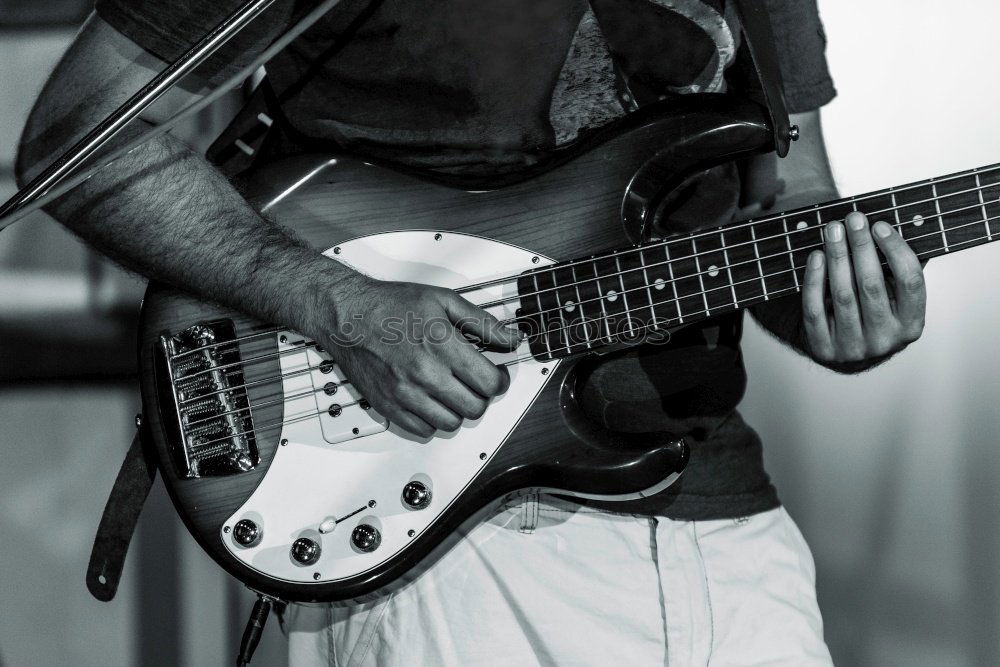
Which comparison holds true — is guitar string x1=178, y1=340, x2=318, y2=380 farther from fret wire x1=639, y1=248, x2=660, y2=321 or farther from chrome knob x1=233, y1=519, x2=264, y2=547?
fret wire x1=639, y1=248, x2=660, y2=321

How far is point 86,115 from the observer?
64 cm

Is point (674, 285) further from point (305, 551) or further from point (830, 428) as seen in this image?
point (830, 428)

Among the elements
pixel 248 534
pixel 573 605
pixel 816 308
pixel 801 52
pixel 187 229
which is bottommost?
pixel 573 605

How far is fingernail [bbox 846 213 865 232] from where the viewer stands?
0.63 m

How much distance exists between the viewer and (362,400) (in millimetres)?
694

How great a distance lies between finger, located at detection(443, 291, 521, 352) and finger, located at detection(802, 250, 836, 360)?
0.80 ft

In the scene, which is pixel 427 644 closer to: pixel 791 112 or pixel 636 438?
pixel 636 438

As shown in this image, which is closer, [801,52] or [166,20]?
[166,20]

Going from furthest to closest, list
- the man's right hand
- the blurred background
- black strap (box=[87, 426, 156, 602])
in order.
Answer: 1. the blurred background
2. black strap (box=[87, 426, 156, 602])
3. the man's right hand

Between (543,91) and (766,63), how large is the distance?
0.19m

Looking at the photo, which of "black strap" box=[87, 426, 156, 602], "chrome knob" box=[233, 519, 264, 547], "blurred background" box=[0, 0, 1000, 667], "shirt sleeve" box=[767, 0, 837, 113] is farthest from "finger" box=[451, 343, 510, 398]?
"blurred background" box=[0, 0, 1000, 667]

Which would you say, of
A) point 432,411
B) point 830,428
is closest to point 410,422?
point 432,411

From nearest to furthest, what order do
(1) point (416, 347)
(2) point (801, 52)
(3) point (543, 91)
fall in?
(1) point (416, 347)
(3) point (543, 91)
(2) point (801, 52)

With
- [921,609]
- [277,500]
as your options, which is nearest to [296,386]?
[277,500]
